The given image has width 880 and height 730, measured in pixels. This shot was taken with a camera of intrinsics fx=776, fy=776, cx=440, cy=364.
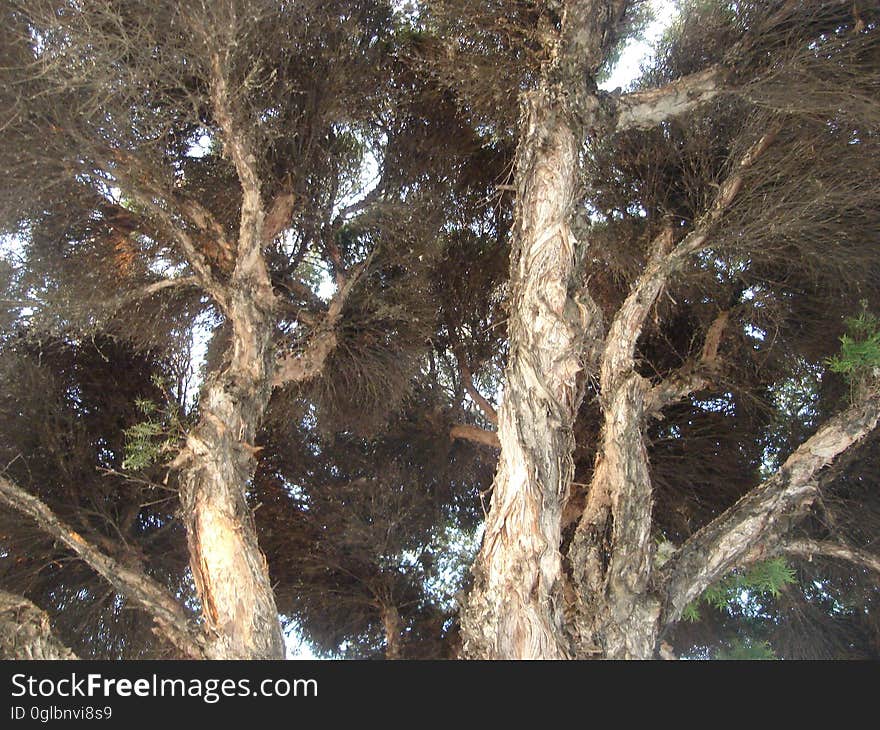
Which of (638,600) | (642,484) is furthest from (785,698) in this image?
(642,484)

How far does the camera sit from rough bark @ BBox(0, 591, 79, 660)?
13.7 ft

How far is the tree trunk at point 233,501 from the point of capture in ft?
14.0

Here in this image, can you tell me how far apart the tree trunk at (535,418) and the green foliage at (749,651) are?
13.5 feet

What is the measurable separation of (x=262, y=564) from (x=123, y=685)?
52.1 inches

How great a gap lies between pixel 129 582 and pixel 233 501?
0.80m

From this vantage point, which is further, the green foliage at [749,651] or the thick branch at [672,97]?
the green foliage at [749,651]

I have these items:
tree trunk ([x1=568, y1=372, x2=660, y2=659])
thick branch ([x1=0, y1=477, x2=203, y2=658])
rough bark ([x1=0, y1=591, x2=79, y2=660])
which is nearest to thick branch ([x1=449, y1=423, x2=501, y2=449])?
tree trunk ([x1=568, y1=372, x2=660, y2=659])

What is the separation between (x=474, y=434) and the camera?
8.09m

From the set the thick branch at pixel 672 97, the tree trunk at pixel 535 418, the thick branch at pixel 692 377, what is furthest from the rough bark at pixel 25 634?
the thick branch at pixel 672 97

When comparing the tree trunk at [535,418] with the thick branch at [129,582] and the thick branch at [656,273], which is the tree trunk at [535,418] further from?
the thick branch at [129,582]

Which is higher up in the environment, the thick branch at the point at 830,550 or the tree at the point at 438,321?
the tree at the point at 438,321

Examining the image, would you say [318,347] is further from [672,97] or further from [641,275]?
[672,97]

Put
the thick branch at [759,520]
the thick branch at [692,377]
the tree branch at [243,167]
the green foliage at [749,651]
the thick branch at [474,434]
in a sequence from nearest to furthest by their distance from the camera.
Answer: the thick branch at [759,520]
the tree branch at [243,167]
the thick branch at [692,377]
the green foliage at [749,651]
the thick branch at [474,434]

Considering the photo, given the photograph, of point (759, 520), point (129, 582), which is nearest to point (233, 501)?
point (129, 582)
